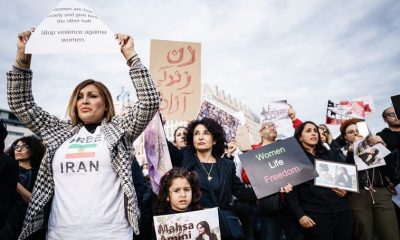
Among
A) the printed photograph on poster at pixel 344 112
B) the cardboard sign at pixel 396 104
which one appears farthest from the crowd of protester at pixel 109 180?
the printed photograph on poster at pixel 344 112

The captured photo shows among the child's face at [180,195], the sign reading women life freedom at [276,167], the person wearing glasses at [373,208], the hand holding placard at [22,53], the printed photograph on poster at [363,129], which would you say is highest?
the hand holding placard at [22,53]

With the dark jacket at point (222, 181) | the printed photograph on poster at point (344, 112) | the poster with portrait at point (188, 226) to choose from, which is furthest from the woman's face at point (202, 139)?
the printed photograph on poster at point (344, 112)

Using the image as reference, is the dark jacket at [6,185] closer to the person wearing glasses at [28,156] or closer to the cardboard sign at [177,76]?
the person wearing glasses at [28,156]

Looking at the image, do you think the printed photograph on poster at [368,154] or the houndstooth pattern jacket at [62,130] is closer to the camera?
the houndstooth pattern jacket at [62,130]

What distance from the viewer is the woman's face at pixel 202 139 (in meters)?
3.23

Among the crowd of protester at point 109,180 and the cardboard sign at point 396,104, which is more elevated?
the cardboard sign at point 396,104

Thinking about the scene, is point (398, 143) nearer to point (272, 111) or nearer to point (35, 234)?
point (272, 111)

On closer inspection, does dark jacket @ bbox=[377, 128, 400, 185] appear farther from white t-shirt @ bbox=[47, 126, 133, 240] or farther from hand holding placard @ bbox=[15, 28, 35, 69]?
hand holding placard @ bbox=[15, 28, 35, 69]

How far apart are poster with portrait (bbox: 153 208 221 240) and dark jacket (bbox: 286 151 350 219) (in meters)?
1.49

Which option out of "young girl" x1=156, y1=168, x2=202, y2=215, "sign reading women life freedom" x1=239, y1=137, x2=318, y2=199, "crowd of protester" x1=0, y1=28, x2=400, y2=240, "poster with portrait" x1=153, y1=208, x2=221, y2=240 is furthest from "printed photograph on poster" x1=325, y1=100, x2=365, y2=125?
"poster with portrait" x1=153, y1=208, x2=221, y2=240

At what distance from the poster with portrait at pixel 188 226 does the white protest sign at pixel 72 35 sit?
4.03ft

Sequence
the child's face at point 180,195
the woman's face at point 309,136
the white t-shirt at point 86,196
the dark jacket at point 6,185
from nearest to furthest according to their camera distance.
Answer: the dark jacket at point 6,185 < the white t-shirt at point 86,196 < the child's face at point 180,195 < the woman's face at point 309,136

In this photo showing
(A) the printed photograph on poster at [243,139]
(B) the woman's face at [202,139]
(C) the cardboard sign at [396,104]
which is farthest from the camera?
(A) the printed photograph on poster at [243,139]

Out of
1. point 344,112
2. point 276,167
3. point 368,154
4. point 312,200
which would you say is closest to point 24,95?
point 276,167
